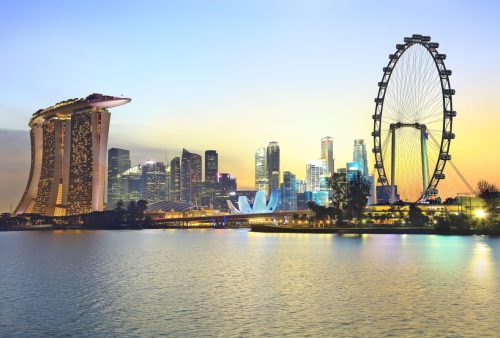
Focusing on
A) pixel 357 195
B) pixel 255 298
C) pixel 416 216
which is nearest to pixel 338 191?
pixel 357 195

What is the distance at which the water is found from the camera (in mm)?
31141

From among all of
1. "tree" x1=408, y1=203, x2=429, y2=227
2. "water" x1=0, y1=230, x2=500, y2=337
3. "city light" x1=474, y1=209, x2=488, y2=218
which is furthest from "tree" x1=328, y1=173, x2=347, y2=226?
"water" x1=0, y1=230, x2=500, y2=337

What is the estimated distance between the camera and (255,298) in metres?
41.5

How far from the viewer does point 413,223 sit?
164875 mm

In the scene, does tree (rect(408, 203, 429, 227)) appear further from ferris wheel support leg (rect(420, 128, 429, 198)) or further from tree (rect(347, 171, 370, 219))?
ferris wheel support leg (rect(420, 128, 429, 198))

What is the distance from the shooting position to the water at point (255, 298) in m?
31.1

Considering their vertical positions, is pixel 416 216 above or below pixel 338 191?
below

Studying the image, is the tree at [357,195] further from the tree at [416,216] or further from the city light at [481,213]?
the city light at [481,213]

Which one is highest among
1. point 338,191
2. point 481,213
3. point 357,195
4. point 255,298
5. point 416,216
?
point 338,191

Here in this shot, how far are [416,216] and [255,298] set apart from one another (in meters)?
129

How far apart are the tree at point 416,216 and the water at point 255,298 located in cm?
9477

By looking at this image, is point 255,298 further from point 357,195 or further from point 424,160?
point 357,195

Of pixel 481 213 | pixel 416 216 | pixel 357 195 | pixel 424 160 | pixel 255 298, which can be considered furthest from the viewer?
pixel 357 195

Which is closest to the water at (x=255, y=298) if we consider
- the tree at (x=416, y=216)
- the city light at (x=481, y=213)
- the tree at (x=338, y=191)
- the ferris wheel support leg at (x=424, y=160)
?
the ferris wheel support leg at (x=424, y=160)
